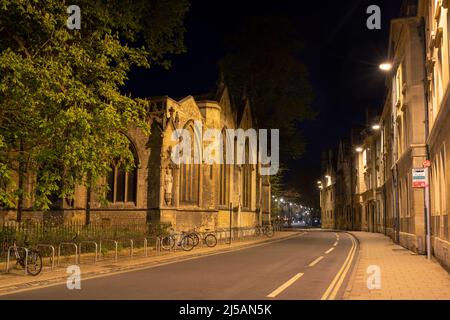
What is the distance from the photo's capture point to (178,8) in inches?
707

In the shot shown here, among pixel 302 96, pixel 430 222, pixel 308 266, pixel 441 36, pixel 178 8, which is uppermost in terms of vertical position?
pixel 302 96

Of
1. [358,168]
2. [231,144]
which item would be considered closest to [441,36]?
[231,144]

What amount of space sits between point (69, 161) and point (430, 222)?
1324cm

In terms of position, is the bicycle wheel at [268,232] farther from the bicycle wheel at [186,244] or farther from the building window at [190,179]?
the bicycle wheel at [186,244]

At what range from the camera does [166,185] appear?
27047 mm

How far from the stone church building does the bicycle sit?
9.90 m

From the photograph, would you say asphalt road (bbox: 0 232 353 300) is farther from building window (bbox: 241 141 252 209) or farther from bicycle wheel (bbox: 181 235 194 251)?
building window (bbox: 241 141 252 209)

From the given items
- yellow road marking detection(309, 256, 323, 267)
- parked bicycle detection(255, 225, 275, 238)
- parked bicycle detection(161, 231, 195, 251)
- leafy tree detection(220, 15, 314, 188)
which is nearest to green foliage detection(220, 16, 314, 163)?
leafy tree detection(220, 15, 314, 188)

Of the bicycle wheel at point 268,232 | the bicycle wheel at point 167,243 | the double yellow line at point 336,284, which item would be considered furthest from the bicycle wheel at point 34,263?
the bicycle wheel at point 268,232

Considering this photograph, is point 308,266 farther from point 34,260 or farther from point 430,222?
point 34,260

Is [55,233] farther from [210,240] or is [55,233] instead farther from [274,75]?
[274,75]

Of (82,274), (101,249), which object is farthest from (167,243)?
(82,274)

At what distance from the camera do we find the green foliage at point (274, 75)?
45.5 m

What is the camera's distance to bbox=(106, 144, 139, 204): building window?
28.1m
